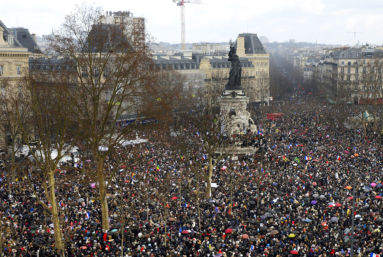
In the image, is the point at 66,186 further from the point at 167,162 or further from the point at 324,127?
the point at 324,127

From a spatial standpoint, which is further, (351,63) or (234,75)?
(351,63)

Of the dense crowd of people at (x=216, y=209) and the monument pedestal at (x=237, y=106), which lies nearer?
the dense crowd of people at (x=216, y=209)

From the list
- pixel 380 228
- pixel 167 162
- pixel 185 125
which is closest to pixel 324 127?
pixel 185 125

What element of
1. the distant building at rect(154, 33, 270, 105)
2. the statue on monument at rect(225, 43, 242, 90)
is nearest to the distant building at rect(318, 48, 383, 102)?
the distant building at rect(154, 33, 270, 105)

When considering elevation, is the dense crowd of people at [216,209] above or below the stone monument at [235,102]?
below

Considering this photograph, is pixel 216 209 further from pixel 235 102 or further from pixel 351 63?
pixel 351 63

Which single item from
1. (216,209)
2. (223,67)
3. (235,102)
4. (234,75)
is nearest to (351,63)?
(223,67)

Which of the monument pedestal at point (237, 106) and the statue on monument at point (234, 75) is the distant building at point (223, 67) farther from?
the monument pedestal at point (237, 106)

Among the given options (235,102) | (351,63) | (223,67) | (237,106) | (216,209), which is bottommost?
(216,209)

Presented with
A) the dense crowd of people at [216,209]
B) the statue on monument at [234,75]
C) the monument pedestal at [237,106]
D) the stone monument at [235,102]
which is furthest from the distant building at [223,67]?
the dense crowd of people at [216,209]

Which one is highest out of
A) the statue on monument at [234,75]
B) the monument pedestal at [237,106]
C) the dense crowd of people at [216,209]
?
the statue on monument at [234,75]
